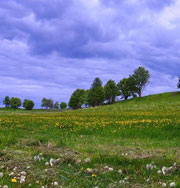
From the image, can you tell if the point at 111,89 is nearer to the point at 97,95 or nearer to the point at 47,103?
the point at 97,95

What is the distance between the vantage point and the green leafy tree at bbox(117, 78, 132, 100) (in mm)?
96512

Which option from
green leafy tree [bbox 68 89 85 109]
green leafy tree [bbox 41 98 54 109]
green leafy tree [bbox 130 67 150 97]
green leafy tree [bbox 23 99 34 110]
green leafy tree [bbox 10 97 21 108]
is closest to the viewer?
green leafy tree [bbox 130 67 150 97]

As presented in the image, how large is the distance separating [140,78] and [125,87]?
8881 millimetres

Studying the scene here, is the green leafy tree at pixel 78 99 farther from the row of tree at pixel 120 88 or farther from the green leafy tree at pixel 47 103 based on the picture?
the green leafy tree at pixel 47 103

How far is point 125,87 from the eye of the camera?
3883 inches

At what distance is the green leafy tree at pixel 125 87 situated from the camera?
9651cm

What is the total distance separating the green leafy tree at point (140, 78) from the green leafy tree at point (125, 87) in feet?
9.34

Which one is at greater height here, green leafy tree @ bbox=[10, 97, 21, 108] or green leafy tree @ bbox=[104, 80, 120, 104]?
green leafy tree @ bbox=[104, 80, 120, 104]

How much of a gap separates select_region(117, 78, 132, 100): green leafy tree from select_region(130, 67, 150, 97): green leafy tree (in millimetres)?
2846

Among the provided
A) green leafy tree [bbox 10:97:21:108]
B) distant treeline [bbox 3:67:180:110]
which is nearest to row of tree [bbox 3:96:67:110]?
green leafy tree [bbox 10:97:21:108]

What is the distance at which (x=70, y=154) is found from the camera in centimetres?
617

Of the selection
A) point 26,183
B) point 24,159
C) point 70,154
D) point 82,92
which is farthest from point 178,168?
point 82,92

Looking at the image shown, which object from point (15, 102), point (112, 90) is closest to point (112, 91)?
point (112, 90)

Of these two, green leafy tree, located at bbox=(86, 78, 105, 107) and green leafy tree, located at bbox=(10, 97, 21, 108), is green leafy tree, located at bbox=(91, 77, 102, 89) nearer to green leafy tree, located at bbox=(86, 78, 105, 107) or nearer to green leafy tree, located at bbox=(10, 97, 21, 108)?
green leafy tree, located at bbox=(86, 78, 105, 107)
